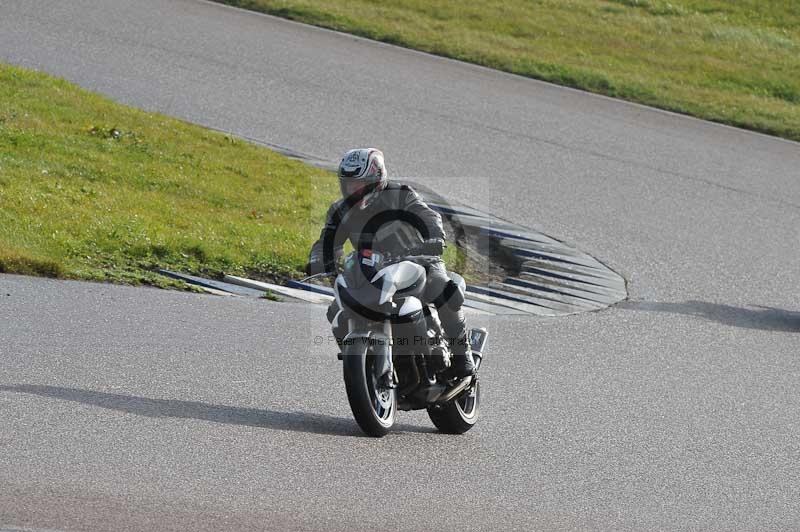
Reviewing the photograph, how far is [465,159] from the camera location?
17781 mm

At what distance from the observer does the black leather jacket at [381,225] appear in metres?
7.52

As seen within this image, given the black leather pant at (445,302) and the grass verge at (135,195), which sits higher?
the black leather pant at (445,302)

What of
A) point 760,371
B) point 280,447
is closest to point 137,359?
point 280,447

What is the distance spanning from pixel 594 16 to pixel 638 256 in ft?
Answer: 40.8

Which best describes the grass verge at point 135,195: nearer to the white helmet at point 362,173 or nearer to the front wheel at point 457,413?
the front wheel at point 457,413

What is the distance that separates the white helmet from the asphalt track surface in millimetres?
1416

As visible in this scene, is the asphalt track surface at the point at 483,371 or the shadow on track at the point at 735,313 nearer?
the asphalt track surface at the point at 483,371

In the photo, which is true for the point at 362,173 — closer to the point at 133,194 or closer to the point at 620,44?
the point at 133,194

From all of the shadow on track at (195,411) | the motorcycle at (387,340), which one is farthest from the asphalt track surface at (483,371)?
the motorcycle at (387,340)

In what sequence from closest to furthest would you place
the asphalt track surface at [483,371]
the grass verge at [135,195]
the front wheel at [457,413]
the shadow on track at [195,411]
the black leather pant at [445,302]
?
the asphalt track surface at [483,371] < the shadow on track at [195,411] < the black leather pant at [445,302] < the front wheel at [457,413] < the grass verge at [135,195]

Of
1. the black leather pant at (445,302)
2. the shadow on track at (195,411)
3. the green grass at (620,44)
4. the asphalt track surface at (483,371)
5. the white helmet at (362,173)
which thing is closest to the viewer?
the asphalt track surface at (483,371)

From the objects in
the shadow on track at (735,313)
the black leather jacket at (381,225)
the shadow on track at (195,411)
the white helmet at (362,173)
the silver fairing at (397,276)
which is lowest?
the shadow on track at (735,313)

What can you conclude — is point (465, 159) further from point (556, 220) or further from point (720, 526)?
point (720, 526)

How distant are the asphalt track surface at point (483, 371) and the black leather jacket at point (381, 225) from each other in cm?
110
